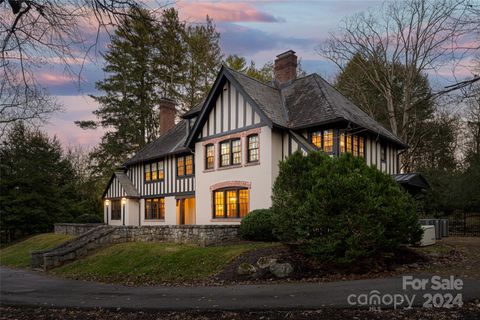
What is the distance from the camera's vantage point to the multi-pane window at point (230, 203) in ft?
68.1

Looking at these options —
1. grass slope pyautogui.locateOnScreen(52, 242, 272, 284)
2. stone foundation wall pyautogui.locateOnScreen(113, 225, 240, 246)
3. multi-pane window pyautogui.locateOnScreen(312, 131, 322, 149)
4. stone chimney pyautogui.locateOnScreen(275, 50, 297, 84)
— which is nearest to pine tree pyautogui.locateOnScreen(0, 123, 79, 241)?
grass slope pyautogui.locateOnScreen(52, 242, 272, 284)

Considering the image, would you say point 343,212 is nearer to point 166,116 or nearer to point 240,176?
point 240,176

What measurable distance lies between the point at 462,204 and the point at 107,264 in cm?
2307

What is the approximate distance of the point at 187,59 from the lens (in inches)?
1529

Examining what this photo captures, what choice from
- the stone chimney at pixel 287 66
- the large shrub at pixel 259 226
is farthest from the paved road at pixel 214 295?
the stone chimney at pixel 287 66

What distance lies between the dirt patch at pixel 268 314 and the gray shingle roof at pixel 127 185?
813 inches

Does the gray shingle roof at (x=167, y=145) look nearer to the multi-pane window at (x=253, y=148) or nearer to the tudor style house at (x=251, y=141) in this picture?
the tudor style house at (x=251, y=141)

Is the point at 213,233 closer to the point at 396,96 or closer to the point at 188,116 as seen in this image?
the point at 188,116

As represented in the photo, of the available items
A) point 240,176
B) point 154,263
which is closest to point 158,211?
point 240,176

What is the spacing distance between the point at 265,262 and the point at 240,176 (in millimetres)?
8842

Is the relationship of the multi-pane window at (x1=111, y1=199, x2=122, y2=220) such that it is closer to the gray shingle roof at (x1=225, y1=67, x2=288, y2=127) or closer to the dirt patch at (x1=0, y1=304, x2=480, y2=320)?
the gray shingle roof at (x1=225, y1=67, x2=288, y2=127)

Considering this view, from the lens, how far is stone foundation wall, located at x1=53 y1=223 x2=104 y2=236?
26219 millimetres

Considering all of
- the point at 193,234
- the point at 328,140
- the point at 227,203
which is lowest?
the point at 193,234

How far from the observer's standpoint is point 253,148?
67.6 ft
